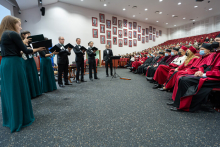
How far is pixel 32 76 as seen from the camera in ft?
9.52

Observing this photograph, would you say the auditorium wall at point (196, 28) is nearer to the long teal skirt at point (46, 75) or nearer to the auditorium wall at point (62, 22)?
the auditorium wall at point (62, 22)

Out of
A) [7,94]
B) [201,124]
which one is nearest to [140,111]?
[201,124]

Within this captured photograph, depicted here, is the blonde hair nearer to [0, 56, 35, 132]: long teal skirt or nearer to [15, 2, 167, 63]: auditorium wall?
[0, 56, 35, 132]: long teal skirt

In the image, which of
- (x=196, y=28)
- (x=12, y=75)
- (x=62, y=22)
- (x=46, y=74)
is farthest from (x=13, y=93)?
(x=196, y=28)

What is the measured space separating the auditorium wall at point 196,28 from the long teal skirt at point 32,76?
843 inches

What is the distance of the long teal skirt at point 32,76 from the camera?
2.81 metres

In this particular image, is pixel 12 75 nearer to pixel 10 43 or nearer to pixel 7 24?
pixel 10 43

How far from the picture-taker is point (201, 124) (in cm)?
165

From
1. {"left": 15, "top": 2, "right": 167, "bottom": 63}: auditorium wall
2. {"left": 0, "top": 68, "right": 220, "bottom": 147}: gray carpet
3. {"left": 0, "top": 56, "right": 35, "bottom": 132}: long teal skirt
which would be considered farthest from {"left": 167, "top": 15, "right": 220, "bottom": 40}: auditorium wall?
{"left": 0, "top": 56, "right": 35, "bottom": 132}: long teal skirt

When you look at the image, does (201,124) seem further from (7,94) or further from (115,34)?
(115,34)

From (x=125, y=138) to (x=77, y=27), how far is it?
36.1ft

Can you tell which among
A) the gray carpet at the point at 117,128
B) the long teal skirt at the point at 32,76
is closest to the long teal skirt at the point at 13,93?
the gray carpet at the point at 117,128

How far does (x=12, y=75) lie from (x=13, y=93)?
0.25 m

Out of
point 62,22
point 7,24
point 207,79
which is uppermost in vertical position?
point 62,22
